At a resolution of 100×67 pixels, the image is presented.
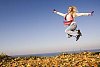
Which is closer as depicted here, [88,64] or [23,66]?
[88,64]

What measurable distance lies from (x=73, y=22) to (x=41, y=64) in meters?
3.09

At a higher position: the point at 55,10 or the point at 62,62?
the point at 55,10

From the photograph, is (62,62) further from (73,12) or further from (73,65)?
(73,12)

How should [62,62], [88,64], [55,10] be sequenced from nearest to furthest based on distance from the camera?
1. [88,64]
2. [62,62]
3. [55,10]

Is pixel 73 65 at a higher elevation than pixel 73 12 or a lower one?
lower

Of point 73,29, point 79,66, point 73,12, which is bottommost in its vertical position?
point 79,66

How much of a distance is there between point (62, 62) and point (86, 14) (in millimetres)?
3107

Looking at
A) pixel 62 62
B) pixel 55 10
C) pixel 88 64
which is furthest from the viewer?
pixel 55 10

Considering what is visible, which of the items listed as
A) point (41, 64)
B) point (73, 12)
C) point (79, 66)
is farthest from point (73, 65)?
point (73, 12)

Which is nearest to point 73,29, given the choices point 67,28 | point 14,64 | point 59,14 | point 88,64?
point 67,28

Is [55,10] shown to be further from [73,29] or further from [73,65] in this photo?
[73,65]

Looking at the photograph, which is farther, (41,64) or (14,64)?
(14,64)

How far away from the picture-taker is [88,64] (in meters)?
14.4

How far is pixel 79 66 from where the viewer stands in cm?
1443
